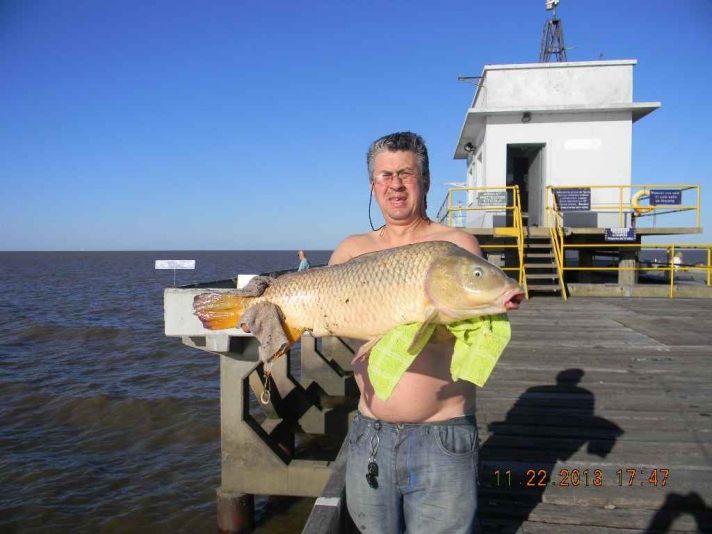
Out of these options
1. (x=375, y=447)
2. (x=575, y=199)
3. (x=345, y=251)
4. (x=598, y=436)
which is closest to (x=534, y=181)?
(x=575, y=199)

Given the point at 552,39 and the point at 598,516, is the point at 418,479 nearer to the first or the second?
the point at 598,516

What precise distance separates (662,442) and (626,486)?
905 mm

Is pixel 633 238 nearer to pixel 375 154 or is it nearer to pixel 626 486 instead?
pixel 626 486

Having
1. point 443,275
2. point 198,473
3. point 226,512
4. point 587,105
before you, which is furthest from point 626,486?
point 587,105

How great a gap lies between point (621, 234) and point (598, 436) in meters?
10.7

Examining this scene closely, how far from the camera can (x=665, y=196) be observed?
1455 centimetres

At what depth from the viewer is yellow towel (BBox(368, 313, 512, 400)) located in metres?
2.12

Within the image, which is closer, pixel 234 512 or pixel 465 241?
pixel 465 241

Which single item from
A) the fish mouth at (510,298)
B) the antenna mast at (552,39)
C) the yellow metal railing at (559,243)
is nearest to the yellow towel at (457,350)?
the fish mouth at (510,298)

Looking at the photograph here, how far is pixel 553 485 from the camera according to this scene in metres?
3.71

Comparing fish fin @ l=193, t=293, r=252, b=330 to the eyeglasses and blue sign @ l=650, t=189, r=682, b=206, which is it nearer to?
the eyeglasses

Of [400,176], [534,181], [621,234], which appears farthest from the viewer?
[534,181]

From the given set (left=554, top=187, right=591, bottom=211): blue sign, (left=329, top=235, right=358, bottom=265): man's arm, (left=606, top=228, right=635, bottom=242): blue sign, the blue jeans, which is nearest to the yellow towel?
the blue jeans

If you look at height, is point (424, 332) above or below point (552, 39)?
below
